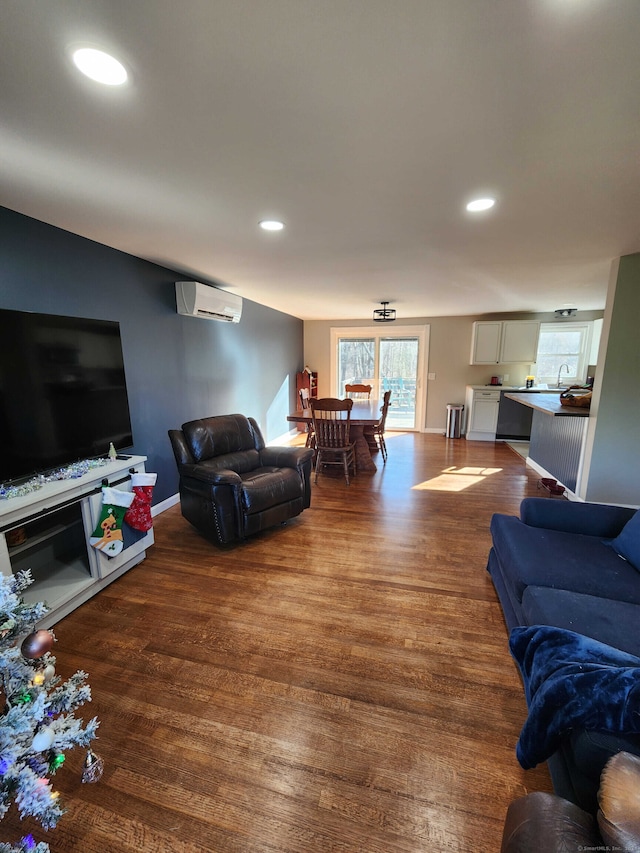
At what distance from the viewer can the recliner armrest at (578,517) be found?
2.00m

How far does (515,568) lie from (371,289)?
3.48 metres

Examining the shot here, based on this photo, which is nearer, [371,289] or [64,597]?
[64,597]

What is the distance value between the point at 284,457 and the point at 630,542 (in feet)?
8.04

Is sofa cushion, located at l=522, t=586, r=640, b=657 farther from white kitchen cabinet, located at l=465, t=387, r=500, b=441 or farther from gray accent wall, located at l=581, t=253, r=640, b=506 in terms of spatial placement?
white kitchen cabinet, located at l=465, t=387, r=500, b=441

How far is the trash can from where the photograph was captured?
21.3ft

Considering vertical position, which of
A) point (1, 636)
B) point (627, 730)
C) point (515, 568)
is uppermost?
point (1, 636)

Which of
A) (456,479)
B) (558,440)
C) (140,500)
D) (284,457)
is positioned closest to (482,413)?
(558,440)

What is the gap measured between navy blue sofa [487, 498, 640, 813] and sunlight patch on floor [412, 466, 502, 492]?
1.76m

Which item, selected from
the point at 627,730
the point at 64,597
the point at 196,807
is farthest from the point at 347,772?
the point at 64,597

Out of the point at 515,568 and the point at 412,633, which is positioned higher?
the point at 515,568

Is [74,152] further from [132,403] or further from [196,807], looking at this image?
[196,807]

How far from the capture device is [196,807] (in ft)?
3.77

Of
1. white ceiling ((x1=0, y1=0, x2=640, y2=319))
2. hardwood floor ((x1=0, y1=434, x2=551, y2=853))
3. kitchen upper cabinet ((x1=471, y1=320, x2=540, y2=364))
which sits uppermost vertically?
white ceiling ((x1=0, y1=0, x2=640, y2=319))

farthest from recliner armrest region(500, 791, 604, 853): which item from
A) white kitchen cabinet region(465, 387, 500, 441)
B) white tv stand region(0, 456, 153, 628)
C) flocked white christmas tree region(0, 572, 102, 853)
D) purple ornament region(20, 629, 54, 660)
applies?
white kitchen cabinet region(465, 387, 500, 441)
